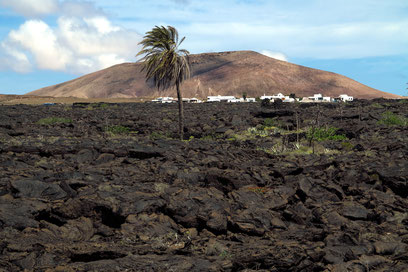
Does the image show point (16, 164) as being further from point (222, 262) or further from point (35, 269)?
point (222, 262)

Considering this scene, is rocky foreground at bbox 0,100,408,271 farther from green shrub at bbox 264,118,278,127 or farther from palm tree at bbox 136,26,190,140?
green shrub at bbox 264,118,278,127

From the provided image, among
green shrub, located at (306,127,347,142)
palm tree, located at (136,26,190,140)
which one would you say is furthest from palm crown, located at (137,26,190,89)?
green shrub, located at (306,127,347,142)

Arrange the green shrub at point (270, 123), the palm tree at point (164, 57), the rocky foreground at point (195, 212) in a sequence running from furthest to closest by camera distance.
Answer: the green shrub at point (270, 123) → the palm tree at point (164, 57) → the rocky foreground at point (195, 212)

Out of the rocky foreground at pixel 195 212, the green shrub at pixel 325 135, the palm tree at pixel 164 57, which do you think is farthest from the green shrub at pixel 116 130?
the green shrub at pixel 325 135

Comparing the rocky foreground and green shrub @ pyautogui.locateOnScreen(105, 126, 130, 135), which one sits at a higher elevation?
green shrub @ pyautogui.locateOnScreen(105, 126, 130, 135)

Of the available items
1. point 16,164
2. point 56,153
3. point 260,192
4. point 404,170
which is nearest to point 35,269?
point 260,192

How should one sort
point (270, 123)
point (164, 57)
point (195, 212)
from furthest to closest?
point (270, 123) → point (164, 57) → point (195, 212)

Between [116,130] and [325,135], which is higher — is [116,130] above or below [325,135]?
above

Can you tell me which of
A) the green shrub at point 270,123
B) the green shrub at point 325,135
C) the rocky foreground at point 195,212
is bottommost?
the rocky foreground at point 195,212

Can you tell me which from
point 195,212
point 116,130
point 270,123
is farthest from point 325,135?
point 195,212

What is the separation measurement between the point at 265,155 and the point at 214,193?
6590 millimetres

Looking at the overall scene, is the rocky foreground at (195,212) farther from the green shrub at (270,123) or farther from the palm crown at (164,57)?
the green shrub at (270,123)

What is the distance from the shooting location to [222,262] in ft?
19.5

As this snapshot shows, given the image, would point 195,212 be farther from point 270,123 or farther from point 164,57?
point 270,123
